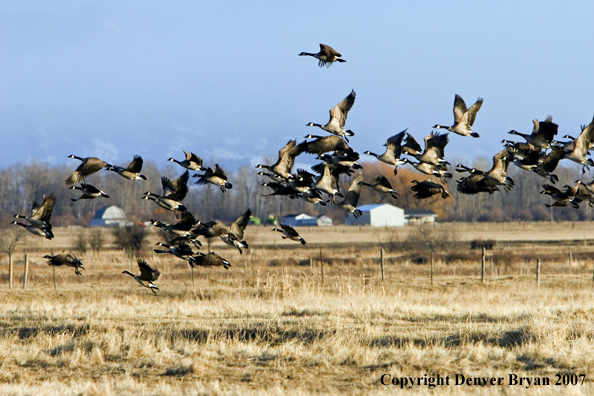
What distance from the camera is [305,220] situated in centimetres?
12200

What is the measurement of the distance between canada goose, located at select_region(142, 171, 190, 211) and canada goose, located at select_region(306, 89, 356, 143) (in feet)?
10.9

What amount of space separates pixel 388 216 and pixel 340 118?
9191 cm

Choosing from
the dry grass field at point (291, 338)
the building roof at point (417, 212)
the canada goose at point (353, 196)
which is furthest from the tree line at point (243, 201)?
the canada goose at point (353, 196)

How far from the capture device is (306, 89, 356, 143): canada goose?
1462cm

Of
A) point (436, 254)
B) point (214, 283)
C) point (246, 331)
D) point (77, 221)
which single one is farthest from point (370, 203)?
point (246, 331)

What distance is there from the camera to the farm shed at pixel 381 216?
10356cm

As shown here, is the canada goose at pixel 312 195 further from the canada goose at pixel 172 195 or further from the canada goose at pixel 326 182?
the canada goose at pixel 172 195

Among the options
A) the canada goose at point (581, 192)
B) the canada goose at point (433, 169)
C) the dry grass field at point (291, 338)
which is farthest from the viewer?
the canada goose at point (433, 169)

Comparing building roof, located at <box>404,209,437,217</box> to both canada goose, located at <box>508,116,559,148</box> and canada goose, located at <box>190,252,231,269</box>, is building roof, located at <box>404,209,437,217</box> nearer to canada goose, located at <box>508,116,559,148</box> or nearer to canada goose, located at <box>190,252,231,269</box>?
canada goose, located at <box>190,252,231,269</box>

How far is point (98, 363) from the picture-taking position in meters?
14.7

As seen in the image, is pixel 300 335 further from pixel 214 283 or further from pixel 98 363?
pixel 214 283

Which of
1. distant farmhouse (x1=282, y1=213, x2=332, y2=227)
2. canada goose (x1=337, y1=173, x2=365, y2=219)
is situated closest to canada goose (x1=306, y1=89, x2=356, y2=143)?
canada goose (x1=337, y1=173, x2=365, y2=219)

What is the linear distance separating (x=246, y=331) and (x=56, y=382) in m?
5.53

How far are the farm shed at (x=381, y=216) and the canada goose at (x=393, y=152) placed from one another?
286ft
